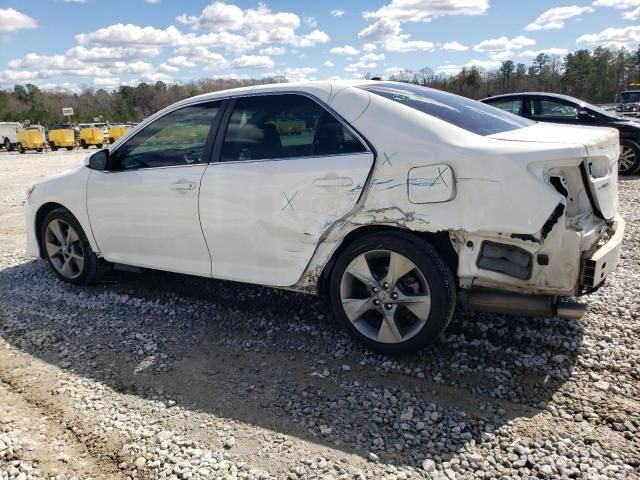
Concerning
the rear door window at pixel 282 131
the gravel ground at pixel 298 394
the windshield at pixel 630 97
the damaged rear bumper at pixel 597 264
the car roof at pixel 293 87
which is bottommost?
the gravel ground at pixel 298 394

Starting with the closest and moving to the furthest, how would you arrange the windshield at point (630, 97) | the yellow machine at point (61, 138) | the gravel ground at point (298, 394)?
the gravel ground at point (298, 394)
the windshield at point (630, 97)
the yellow machine at point (61, 138)

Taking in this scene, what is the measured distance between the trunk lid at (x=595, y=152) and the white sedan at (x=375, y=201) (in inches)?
0.6

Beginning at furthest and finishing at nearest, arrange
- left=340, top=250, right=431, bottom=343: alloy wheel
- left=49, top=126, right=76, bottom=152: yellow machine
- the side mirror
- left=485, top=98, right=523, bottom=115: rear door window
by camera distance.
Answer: left=49, top=126, right=76, bottom=152: yellow machine, left=485, top=98, right=523, bottom=115: rear door window, the side mirror, left=340, top=250, right=431, bottom=343: alloy wheel

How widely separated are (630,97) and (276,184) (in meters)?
29.7

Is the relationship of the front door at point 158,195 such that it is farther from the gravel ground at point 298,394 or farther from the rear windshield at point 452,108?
the rear windshield at point 452,108

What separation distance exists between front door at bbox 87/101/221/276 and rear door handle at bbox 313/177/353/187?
103 cm

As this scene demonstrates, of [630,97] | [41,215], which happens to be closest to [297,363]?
[41,215]

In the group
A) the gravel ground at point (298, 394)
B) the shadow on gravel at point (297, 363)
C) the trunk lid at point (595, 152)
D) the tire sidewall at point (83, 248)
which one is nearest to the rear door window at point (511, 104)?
the gravel ground at point (298, 394)

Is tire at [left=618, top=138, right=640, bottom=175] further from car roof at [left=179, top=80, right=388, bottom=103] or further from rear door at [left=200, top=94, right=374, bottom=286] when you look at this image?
rear door at [left=200, top=94, right=374, bottom=286]

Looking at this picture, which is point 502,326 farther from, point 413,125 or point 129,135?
point 129,135

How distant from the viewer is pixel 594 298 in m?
4.32

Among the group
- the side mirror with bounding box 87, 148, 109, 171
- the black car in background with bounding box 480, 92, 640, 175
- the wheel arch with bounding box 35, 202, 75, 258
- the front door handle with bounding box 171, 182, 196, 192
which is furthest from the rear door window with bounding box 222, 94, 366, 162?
the black car in background with bounding box 480, 92, 640, 175

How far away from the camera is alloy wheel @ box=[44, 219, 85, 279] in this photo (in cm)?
504

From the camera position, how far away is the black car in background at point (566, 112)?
32.3ft
